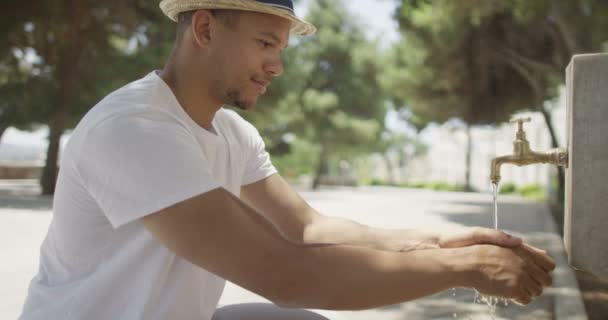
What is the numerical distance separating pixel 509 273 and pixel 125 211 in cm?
105

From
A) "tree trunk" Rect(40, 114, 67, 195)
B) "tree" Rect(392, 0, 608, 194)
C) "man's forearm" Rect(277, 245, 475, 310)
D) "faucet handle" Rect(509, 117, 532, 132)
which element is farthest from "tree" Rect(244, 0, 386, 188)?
"man's forearm" Rect(277, 245, 475, 310)

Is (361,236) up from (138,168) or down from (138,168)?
down

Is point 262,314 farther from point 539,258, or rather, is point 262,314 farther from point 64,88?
point 64,88

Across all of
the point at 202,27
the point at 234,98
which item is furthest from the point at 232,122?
the point at 202,27

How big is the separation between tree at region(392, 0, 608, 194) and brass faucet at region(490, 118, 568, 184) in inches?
394

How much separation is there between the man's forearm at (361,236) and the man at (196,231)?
18 centimetres

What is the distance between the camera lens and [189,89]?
1.84 metres

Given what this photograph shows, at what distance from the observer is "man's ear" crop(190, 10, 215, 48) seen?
179cm

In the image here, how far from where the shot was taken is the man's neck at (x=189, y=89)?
1838mm

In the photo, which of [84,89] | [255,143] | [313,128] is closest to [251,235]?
[255,143]

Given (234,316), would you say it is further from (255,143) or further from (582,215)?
(582,215)

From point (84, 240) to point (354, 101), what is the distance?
32.8 metres

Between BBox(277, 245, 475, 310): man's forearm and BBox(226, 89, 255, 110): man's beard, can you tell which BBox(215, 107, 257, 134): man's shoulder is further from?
BBox(277, 245, 475, 310): man's forearm

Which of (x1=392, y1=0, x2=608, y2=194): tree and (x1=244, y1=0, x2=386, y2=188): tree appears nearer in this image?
(x1=392, y1=0, x2=608, y2=194): tree
